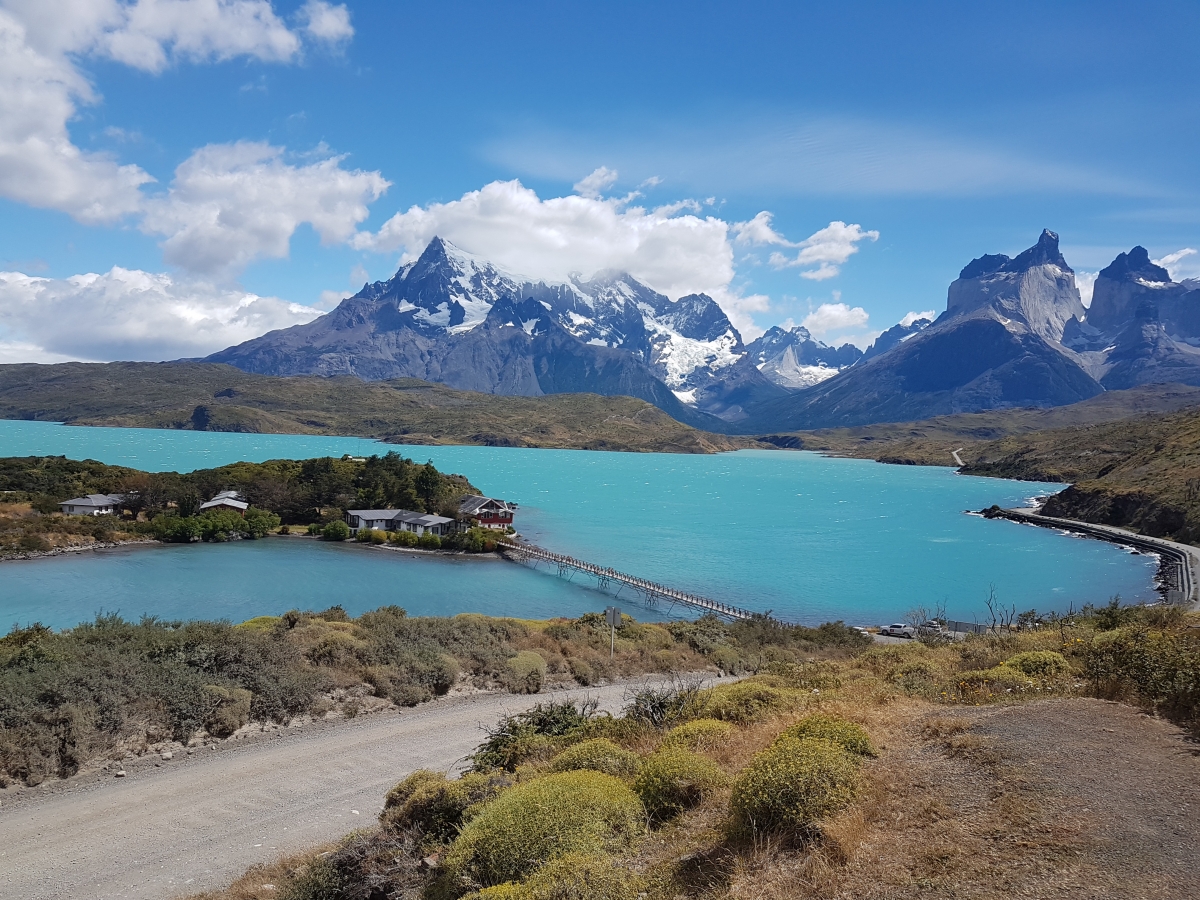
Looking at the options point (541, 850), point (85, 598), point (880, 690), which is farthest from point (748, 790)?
point (85, 598)

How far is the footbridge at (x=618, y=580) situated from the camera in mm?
46938

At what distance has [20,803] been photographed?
36.6 ft

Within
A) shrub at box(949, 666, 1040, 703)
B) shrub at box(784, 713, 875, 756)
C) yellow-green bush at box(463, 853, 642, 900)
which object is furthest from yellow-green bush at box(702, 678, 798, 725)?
yellow-green bush at box(463, 853, 642, 900)

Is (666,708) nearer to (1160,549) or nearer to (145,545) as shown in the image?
(145,545)

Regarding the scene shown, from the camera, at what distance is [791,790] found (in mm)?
6301

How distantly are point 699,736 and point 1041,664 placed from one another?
5.87 metres

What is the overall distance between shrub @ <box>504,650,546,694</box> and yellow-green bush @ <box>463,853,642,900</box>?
1319cm

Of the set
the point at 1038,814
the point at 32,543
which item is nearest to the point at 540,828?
the point at 1038,814

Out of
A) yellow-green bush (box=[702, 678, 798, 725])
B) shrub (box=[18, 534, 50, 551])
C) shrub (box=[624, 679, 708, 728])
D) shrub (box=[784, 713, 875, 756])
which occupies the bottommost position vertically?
shrub (box=[18, 534, 50, 551])

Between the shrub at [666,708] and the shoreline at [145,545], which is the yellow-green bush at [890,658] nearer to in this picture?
the shrub at [666,708]

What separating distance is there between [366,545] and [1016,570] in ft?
212

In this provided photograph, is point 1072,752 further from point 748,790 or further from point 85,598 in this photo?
point 85,598

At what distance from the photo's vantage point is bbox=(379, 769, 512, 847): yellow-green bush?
8352 mm

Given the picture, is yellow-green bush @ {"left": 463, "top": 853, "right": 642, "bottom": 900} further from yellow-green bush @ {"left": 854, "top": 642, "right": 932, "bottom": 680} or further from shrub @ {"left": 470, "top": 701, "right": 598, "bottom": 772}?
yellow-green bush @ {"left": 854, "top": 642, "right": 932, "bottom": 680}
